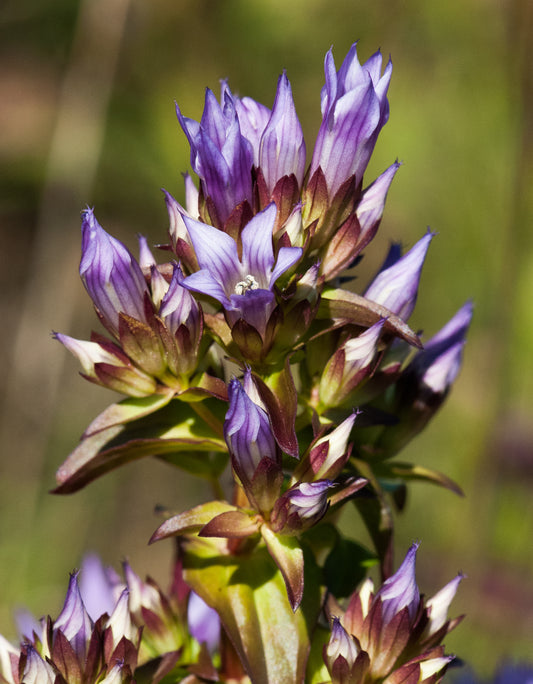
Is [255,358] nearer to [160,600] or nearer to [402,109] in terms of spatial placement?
[160,600]

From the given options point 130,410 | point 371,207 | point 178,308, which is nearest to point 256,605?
point 130,410

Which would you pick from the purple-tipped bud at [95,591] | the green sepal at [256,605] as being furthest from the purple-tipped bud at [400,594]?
the purple-tipped bud at [95,591]

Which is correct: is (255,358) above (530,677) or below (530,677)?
above

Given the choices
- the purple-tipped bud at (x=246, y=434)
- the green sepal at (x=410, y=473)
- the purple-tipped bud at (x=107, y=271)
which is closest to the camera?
the purple-tipped bud at (x=246, y=434)

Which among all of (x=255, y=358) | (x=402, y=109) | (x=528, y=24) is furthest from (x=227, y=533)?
(x=402, y=109)

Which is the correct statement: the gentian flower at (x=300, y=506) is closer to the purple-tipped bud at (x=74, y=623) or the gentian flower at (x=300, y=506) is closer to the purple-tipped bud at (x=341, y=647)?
the purple-tipped bud at (x=341, y=647)

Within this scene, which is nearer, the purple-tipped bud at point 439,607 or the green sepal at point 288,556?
the green sepal at point 288,556

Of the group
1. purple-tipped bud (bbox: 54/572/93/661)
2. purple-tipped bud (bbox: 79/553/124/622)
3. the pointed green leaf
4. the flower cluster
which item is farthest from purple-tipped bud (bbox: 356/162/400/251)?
purple-tipped bud (bbox: 79/553/124/622)
